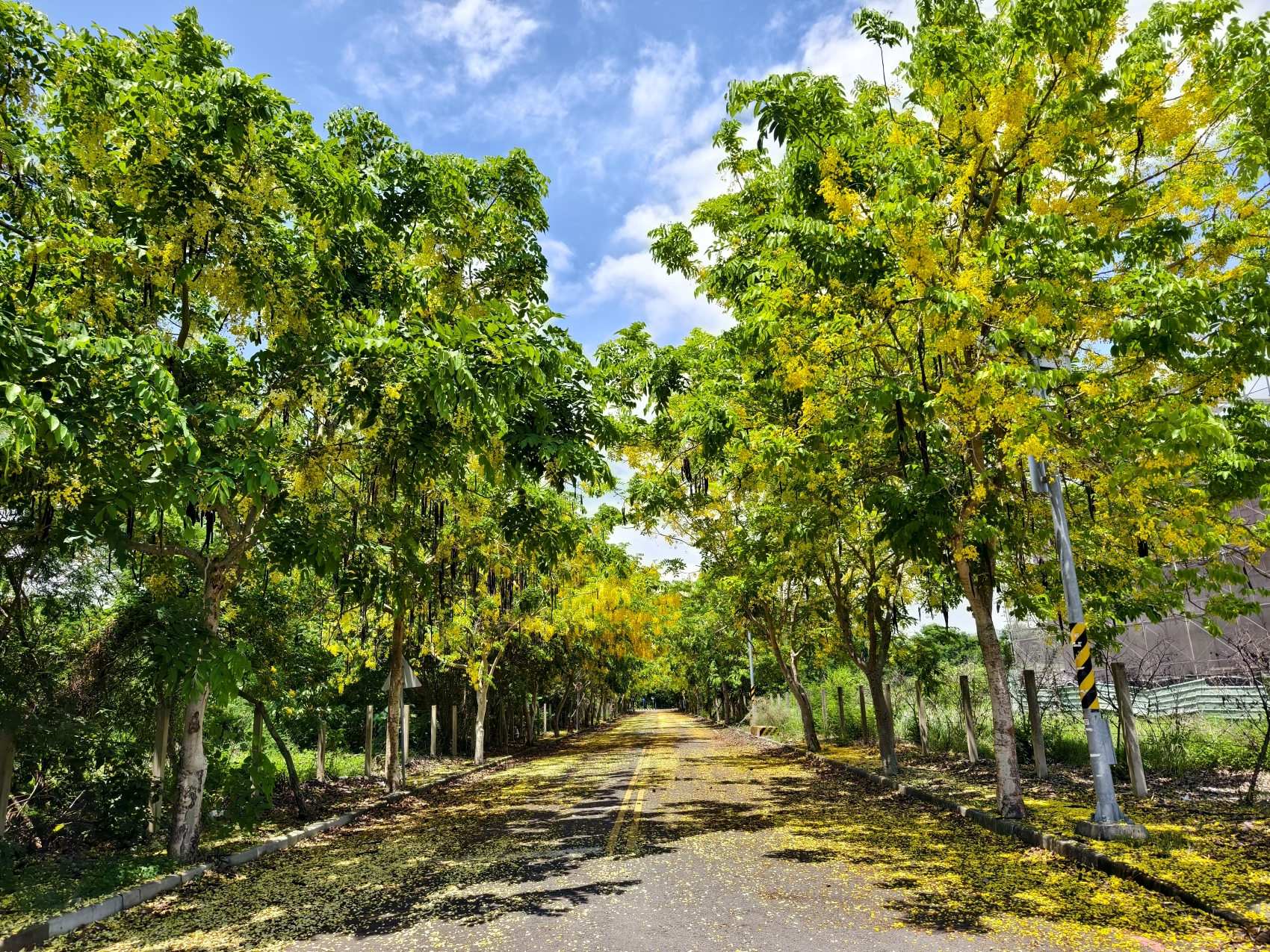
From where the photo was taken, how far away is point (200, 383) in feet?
26.8

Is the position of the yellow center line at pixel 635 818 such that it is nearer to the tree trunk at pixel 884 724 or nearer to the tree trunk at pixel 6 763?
the tree trunk at pixel 884 724

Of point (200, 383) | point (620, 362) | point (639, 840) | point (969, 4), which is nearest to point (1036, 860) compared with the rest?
point (639, 840)

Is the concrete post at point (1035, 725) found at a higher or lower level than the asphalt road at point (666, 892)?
higher

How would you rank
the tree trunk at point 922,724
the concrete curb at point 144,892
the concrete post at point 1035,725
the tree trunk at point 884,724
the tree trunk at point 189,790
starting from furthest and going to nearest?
the tree trunk at point 922,724, the tree trunk at point 884,724, the concrete post at point 1035,725, the tree trunk at point 189,790, the concrete curb at point 144,892

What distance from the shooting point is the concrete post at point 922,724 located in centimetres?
1877

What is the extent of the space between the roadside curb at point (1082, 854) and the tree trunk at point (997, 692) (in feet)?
1.32

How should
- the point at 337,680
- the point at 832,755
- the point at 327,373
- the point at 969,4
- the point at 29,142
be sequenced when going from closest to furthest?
1. the point at 29,142
2. the point at 327,373
3. the point at 969,4
4. the point at 337,680
5. the point at 832,755

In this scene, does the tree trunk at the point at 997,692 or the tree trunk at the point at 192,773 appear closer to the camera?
the tree trunk at the point at 192,773

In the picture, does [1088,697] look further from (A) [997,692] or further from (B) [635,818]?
(B) [635,818]

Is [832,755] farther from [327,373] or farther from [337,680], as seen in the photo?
[327,373]

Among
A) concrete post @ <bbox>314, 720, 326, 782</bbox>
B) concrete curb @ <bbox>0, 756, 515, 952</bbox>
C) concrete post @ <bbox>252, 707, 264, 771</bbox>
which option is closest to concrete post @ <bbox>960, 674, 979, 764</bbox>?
concrete curb @ <bbox>0, 756, 515, 952</bbox>

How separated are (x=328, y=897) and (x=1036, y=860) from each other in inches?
277

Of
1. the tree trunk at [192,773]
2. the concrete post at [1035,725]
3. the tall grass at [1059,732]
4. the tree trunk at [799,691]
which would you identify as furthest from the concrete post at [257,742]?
the tree trunk at [799,691]

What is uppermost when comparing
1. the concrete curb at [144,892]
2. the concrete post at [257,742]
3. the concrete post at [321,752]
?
the concrete post at [257,742]
